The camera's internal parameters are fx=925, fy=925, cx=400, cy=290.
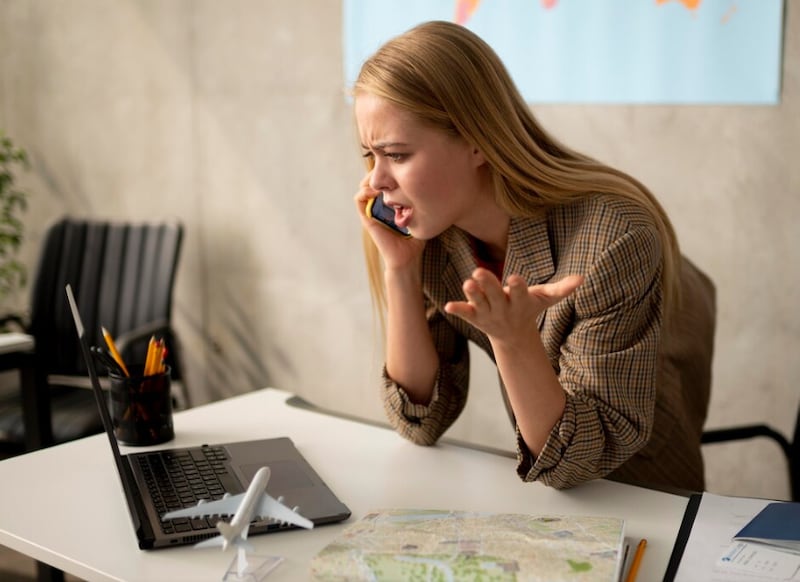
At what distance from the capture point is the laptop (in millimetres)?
1136

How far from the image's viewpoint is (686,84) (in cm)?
246

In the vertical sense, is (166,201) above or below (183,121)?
below

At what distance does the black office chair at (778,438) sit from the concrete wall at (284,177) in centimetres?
59

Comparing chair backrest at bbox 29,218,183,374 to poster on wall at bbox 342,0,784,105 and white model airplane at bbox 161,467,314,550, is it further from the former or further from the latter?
white model airplane at bbox 161,467,314,550

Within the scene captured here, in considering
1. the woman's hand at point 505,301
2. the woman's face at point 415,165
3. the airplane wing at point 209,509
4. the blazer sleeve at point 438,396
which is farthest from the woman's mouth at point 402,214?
the airplane wing at point 209,509

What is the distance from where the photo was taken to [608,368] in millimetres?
1344

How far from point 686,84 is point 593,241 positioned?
1.22 m

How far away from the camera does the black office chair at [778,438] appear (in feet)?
6.25

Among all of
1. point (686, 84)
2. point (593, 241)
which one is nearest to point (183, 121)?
point (686, 84)

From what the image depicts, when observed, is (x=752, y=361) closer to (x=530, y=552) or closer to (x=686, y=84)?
(x=686, y=84)

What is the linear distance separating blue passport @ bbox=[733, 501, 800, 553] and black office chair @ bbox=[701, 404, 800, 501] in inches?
29.6

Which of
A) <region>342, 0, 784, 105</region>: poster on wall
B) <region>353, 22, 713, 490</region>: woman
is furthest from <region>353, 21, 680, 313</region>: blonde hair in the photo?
<region>342, 0, 784, 105</region>: poster on wall

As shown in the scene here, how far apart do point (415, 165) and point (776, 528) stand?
713 millimetres

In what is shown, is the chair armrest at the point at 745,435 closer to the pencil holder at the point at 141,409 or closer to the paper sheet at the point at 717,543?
the paper sheet at the point at 717,543
